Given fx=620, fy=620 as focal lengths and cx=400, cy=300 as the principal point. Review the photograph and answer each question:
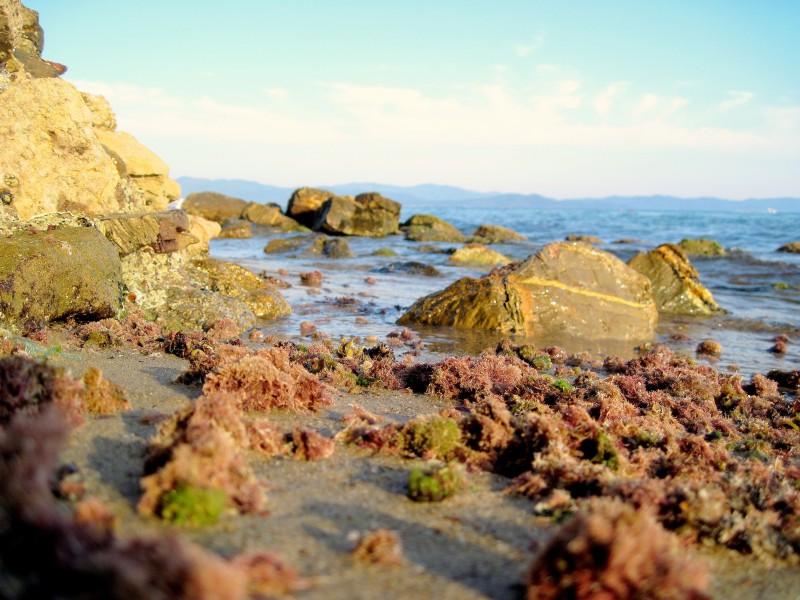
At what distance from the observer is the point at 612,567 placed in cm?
272

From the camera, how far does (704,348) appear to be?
11.7 meters

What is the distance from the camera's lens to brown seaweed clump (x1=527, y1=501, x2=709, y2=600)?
2.70 m

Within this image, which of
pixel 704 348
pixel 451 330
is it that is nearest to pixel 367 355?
pixel 451 330

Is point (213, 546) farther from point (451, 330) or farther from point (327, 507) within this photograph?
point (451, 330)

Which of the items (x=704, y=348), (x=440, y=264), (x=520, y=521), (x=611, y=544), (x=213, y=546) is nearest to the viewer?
(x=611, y=544)

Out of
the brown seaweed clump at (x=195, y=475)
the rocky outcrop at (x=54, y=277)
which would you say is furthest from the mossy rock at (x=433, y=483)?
the rocky outcrop at (x=54, y=277)

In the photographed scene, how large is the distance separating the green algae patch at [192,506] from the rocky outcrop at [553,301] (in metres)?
9.20

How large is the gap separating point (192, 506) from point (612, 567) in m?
2.04

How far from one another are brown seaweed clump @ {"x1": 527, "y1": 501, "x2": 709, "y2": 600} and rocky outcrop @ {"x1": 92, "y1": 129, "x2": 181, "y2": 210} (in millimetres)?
11464

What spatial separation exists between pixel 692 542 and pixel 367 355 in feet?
18.4

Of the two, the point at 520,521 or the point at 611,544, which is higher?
the point at 611,544

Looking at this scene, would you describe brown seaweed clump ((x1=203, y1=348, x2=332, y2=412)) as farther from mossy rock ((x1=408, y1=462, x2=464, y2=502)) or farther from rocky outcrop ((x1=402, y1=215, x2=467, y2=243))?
rocky outcrop ((x1=402, y1=215, x2=467, y2=243))

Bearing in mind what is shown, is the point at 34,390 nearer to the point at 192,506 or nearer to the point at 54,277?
the point at 192,506

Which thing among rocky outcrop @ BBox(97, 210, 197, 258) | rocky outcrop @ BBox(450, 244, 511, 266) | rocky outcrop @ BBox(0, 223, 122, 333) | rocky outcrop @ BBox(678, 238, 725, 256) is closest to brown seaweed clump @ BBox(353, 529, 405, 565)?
rocky outcrop @ BBox(0, 223, 122, 333)
